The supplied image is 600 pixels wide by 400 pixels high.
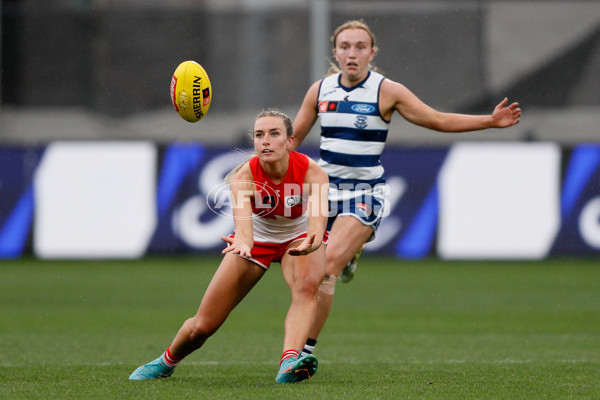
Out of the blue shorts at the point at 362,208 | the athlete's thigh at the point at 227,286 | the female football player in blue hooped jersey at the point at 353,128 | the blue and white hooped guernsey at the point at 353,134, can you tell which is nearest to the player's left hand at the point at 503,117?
the female football player in blue hooped jersey at the point at 353,128

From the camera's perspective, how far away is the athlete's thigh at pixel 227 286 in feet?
20.0

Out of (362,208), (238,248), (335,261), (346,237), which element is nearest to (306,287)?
(238,248)

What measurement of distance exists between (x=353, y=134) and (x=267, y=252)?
1.44 m

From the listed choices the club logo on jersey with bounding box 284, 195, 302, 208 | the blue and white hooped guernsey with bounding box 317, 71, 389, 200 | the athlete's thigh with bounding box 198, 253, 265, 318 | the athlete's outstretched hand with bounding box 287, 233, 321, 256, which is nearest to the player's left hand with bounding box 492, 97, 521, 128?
the blue and white hooped guernsey with bounding box 317, 71, 389, 200

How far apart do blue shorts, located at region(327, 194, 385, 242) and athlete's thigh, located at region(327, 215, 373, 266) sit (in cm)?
4

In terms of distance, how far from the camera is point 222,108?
19.2 metres

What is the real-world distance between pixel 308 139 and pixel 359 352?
8.99 metres

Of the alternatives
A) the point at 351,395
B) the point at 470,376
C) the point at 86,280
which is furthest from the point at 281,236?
the point at 86,280

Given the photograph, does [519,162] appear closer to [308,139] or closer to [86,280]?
[308,139]

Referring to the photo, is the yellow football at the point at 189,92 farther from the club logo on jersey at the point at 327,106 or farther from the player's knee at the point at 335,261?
the player's knee at the point at 335,261

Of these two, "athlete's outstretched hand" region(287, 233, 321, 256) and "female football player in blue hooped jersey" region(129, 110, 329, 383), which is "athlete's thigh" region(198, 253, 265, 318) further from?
"athlete's outstretched hand" region(287, 233, 321, 256)

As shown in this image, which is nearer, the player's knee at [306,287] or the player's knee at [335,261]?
the player's knee at [306,287]

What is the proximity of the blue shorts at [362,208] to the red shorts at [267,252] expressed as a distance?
935 mm

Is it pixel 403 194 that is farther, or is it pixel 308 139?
pixel 308 139
